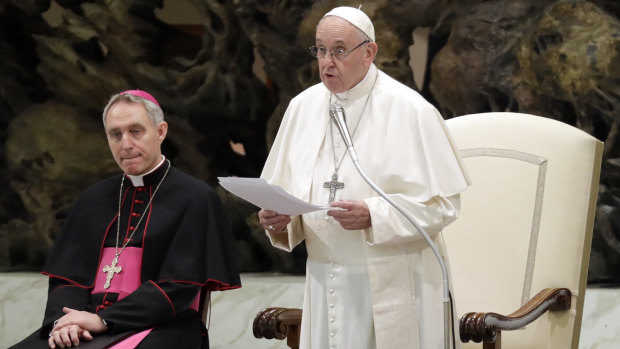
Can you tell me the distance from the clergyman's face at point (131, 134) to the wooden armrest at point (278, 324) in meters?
0.88

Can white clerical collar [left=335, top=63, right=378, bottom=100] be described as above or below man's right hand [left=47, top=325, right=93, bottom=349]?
above

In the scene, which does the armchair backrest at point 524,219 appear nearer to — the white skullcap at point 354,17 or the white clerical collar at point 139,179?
the white skullcap at point 354,17

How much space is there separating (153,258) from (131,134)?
21.2 inches

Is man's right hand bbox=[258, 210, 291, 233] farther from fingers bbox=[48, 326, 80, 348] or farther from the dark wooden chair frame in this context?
fingers bbox=[48, 326, 80, 348]

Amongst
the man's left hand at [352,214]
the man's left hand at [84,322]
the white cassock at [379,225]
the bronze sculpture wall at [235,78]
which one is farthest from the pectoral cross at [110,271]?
the bronze sculpture wall at [235,78]

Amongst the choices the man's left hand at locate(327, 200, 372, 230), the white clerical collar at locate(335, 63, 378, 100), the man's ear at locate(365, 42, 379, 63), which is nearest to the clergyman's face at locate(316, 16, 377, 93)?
the man's ear at locate(365, 42, 379, 63)

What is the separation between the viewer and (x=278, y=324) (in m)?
4.22

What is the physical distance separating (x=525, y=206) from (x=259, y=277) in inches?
106

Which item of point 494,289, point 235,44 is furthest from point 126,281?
point 235,44

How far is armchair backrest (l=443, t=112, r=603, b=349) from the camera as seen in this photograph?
15.1 ft

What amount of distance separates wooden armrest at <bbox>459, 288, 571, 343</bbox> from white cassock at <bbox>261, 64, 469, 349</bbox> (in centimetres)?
17

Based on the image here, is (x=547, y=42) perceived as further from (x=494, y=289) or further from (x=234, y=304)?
(x=234, y=304)

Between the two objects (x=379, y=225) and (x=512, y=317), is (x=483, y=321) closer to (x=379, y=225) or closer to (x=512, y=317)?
(x=512, y=317)

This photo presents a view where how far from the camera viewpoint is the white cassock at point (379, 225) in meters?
3.83
